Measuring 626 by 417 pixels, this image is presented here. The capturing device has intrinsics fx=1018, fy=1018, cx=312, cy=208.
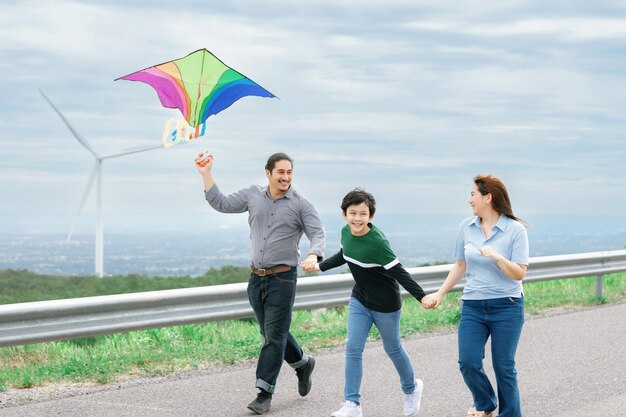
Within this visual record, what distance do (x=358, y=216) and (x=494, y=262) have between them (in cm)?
99

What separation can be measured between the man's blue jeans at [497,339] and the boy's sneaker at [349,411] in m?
0.80

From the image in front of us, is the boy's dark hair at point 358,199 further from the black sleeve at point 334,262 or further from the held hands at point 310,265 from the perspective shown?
the held hands at point 310,265

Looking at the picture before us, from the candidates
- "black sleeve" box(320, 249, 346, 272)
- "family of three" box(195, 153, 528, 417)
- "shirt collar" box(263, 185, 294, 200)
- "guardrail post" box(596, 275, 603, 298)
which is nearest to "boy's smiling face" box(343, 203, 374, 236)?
"family of three" box(195, 153, 528, 417)

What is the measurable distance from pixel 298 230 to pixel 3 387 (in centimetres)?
268

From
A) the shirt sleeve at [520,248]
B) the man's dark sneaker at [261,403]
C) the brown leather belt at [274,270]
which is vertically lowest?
the man's dark sneaker at [261,403]

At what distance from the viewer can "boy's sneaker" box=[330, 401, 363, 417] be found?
6.93 m

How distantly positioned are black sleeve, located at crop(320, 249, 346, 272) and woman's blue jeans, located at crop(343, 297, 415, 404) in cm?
31

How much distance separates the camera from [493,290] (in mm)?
6496

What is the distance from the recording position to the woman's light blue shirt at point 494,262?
6492 mm

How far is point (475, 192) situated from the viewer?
6.64m

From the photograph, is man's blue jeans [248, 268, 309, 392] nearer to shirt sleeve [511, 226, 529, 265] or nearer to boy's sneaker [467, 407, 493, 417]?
boy's sneaker [467, 407, 493, 417]

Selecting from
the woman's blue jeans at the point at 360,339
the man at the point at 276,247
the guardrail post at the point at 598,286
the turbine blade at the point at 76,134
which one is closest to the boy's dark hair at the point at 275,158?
the man at the point at 276,247

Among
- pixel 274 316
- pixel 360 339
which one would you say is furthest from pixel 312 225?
pixel 360 339

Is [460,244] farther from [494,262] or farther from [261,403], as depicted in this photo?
[261,403]
